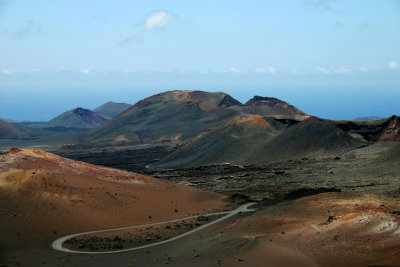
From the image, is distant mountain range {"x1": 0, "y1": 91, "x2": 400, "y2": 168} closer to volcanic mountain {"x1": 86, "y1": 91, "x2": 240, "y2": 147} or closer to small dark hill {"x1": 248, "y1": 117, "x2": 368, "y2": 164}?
small dark hill {"x1": 248, "y1": 117, "x2": 368, "y2": 164}

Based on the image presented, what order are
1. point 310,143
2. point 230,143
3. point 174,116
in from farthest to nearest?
point 174,116 → point 230,143 → point 310,143

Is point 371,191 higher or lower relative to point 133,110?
lower

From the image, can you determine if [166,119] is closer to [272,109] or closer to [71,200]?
[272,109]

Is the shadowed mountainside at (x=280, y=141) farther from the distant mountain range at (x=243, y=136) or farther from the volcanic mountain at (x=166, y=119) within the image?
the volcanic mountain at (x=166, y=119)

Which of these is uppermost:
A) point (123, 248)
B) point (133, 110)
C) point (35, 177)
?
point (133, 110)

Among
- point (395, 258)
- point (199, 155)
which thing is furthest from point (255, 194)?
point (199, 155)

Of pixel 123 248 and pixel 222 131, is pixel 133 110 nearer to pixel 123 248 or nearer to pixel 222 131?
pixel 222 131

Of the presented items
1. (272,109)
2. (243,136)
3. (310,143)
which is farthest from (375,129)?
(272,109)

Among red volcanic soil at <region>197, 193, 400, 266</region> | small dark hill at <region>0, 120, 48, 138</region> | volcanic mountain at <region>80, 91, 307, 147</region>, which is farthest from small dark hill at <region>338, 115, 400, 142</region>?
small dark hill at <region>0, 120, 48, 138</region>
